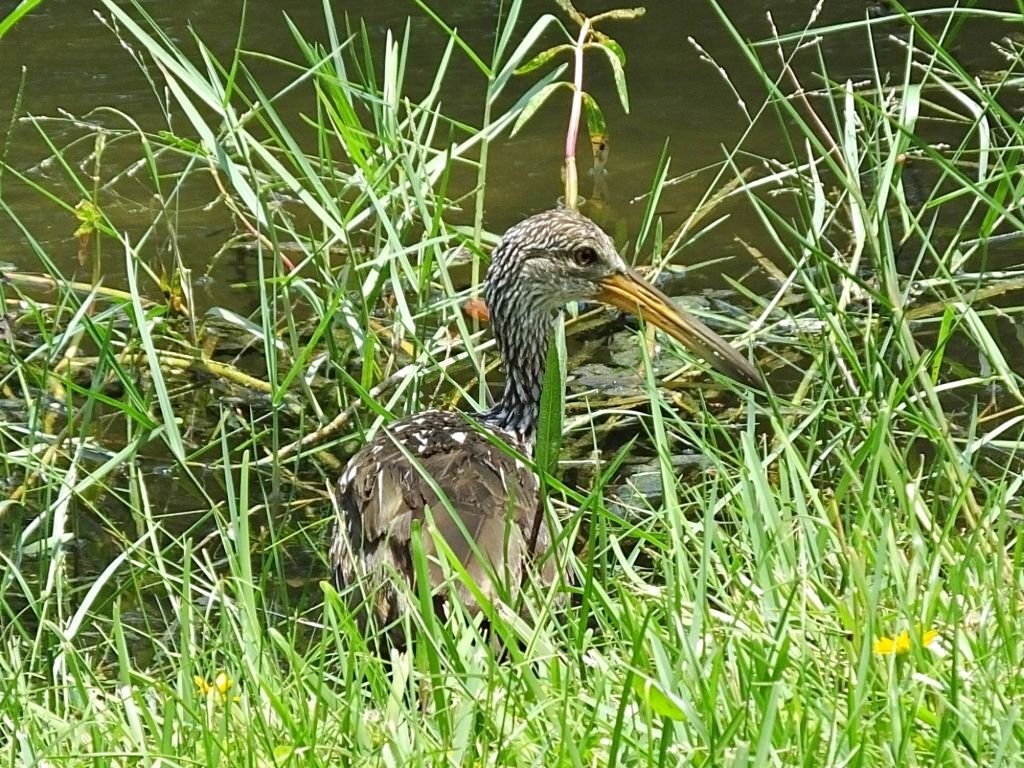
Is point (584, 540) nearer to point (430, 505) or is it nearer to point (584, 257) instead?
point (584, 257)

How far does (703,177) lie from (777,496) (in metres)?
4.28

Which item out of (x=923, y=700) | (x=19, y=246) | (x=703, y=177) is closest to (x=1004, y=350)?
(x=703, y=177)

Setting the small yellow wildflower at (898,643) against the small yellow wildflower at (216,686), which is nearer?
the small yellow wildflower at (898,643)

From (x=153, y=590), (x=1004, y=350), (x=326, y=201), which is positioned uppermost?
(x=326, y=201)

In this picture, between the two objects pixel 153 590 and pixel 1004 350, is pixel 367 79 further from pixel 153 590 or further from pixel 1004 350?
pixel 1004 350

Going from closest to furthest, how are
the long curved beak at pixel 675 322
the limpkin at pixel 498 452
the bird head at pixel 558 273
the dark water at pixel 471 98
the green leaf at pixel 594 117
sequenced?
the limpkin at pixel 498 452
the long curved beak at pixel 675 322
the bird head at pixel 558 273
the green leaf at pixel 594 117
the dark water at pixel 471 98

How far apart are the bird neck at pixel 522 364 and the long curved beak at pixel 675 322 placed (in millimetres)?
231

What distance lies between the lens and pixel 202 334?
6363 millimetres

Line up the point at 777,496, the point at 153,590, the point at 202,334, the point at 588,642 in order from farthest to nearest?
1. the point at 202,334
2. the point at 153,590
3. the point at 777,496
4. the point at 588,642

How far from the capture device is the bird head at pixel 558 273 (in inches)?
207

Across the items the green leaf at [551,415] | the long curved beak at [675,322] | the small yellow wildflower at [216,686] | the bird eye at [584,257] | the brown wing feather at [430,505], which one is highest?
the green leaf at [551,415]

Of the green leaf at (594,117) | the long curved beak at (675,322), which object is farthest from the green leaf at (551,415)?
the green leaf at (594,117)

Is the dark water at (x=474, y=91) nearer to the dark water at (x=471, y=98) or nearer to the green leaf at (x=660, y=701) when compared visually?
the dark water at (x=471, y=98)

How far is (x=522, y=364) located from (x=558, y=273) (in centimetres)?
30
